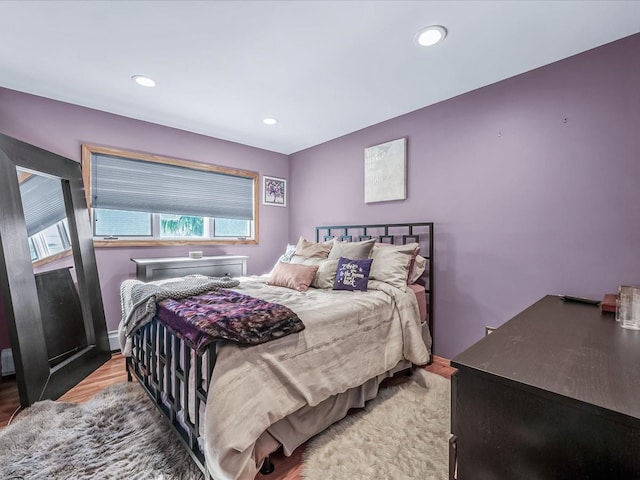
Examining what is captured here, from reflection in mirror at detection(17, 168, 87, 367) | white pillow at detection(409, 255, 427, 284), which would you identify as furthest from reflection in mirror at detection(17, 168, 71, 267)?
white pillow at detection(409, 255, 427, 284)

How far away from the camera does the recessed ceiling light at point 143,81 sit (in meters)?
2.28

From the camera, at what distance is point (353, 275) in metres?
2.34

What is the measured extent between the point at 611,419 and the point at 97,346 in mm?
3315

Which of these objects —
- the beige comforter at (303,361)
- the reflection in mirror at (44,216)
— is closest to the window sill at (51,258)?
the reflection in mirror at (44,216)

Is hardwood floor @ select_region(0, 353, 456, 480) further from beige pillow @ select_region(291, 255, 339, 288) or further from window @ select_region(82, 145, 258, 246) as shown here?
window @ select_region(82, 145, 258, 246)

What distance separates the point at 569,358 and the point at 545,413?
29cm

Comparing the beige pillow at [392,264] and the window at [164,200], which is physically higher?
the window at [164,200]

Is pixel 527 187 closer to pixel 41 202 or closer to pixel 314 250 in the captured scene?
pixel 314 250

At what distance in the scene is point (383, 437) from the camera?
163 cm

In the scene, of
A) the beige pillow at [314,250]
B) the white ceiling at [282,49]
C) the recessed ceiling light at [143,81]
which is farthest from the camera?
the beige pillow at [314,250]

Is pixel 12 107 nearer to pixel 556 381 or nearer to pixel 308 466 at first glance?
pixel 308 466

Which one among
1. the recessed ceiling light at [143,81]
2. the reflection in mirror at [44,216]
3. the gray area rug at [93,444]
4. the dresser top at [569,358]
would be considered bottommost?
the gray area rug at [93,444]

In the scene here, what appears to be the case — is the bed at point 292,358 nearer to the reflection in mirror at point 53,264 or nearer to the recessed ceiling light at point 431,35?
the reflection in mirror at point 53,264

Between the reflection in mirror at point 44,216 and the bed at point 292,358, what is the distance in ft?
2.71
